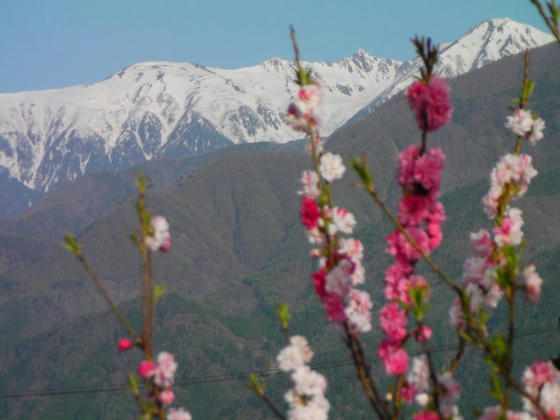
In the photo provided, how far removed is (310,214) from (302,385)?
0.95 m

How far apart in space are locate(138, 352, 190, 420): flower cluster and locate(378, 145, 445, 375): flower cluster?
43.0 inches

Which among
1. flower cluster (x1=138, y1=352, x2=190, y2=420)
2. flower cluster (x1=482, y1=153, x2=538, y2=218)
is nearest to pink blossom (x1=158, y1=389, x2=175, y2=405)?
flower cluster (x1=138, y1=352, x2=190, y2=420)

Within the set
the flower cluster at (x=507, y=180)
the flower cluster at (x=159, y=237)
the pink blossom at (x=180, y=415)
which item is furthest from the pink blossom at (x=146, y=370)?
the flower cluster at (x=507, y=180)

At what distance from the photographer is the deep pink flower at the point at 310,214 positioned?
4191 mm

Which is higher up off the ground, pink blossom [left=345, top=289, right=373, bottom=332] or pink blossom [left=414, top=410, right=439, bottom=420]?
pink blossom [left=345, top=289, right=373, bottom=332]

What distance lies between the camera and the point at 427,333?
3.46 m

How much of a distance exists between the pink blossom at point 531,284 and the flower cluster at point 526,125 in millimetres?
1615

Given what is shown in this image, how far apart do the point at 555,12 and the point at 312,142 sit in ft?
4.95

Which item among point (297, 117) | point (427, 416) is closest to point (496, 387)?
point (427, 416)

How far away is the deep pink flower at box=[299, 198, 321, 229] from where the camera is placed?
4.19 m

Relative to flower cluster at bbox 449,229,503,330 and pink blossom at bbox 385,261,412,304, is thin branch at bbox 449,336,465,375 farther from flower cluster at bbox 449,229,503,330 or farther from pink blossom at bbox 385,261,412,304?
pink blossom at bbox 385,261,412,304

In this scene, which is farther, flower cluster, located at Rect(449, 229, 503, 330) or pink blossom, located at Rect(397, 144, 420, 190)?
pink blossom, located at Rect(397, 144, 420, 190)

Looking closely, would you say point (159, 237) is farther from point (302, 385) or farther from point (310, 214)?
point (302, 385)

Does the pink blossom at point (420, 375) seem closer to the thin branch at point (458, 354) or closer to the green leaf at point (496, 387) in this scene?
the thin branch at point (458, 354)
